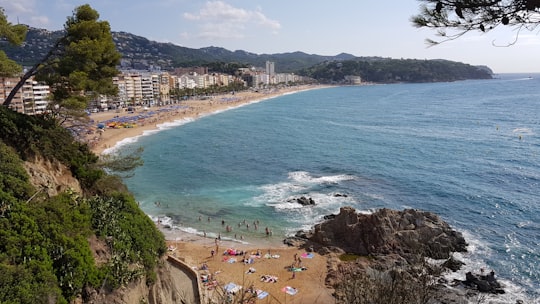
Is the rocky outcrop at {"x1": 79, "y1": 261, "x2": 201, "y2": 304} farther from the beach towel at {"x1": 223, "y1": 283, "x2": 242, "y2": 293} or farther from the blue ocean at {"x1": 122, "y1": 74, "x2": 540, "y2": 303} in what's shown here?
the blue ocean at {"x1": 122, "y1": 74, "x2": 540, "y2": 303}

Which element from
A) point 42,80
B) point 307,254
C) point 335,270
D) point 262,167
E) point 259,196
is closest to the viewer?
point 42,80

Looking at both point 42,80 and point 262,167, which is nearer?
point 42,80

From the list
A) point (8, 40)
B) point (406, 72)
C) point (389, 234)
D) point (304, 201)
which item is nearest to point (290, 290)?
point (389, 234)

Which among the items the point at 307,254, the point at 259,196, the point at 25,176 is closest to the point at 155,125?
the point at 259,196

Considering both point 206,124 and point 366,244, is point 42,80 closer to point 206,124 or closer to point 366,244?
point 366,244

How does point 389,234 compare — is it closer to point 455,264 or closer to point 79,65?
point 455,264

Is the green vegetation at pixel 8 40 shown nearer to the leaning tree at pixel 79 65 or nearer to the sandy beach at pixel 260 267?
the leaning tree at pixel 79 65

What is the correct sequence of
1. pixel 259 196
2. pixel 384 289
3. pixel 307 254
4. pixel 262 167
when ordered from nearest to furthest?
pixel 384 289 < pixel 307 254 < pixel 259 196 < pixel 262 167

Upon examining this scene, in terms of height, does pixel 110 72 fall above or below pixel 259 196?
above
